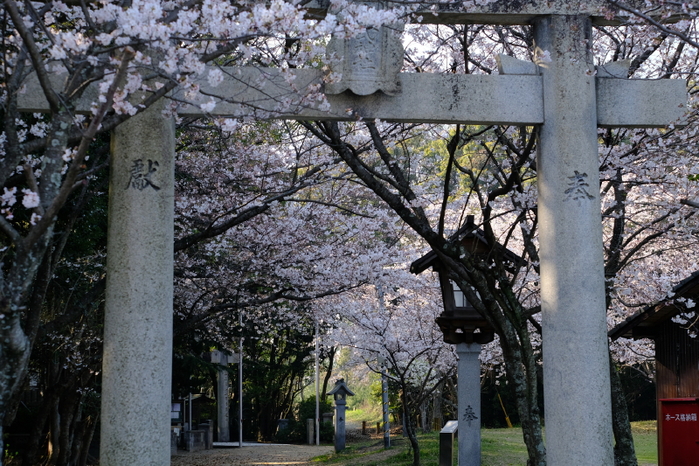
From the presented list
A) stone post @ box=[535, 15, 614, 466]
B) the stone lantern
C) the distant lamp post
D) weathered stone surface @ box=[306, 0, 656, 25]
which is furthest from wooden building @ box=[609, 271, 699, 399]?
weathered stone surface @ box=[306, 0, 656, 25]

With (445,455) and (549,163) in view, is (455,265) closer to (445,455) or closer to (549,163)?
(549,163)

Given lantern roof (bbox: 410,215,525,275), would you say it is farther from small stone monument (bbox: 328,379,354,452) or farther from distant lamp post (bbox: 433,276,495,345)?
small stone monument (bbox: 328,379,354,452)

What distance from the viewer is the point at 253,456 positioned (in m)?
19.9

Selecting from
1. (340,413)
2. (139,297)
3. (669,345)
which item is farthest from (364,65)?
(340,413)

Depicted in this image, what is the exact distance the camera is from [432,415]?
2705 centimetres

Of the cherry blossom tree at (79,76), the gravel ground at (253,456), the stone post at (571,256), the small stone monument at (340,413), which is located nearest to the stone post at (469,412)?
the stone post at (571,256)

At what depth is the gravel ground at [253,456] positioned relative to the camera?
18.2m

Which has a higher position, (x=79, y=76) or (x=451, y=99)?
(x=451, y=99)

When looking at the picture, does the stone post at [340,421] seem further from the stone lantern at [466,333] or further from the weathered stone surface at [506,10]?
the weathered stone surface at [506,10]

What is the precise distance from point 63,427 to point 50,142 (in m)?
9.13

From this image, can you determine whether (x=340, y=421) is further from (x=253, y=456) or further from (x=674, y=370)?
(x=674, y=370)

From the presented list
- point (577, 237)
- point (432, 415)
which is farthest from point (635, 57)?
point (432, 415)

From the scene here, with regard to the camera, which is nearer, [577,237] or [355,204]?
[577,237]

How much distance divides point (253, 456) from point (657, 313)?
42.2 ft
